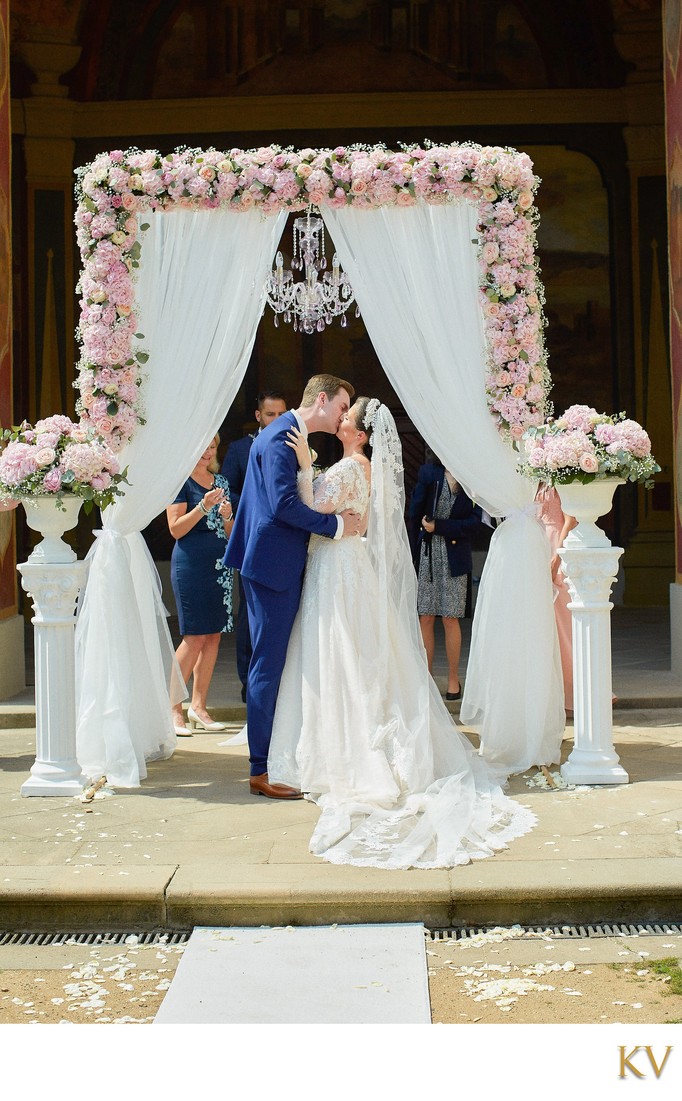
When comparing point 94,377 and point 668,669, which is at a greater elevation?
point 94,377

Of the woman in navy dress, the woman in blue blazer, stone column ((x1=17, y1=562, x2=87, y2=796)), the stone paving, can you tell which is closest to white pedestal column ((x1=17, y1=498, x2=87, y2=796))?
stone column ((x1=17, y1=562, x2=87, y2=796))

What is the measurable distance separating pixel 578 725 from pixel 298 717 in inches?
47.9

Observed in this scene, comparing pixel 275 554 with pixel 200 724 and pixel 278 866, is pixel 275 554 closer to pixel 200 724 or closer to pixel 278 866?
pixel 278 866

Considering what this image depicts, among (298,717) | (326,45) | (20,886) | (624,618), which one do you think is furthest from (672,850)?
(326,45)

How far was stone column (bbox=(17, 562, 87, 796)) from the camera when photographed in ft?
18.9

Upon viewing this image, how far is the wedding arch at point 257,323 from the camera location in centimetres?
613

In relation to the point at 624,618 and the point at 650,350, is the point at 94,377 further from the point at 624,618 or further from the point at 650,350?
the point at 650,350

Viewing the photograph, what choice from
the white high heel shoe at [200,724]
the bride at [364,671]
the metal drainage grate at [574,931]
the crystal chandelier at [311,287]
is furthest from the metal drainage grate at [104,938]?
the crystal chandelier at [311,287]

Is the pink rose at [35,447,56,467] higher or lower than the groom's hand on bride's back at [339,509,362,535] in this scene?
higher

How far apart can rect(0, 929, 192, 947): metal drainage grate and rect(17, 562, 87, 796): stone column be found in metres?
1.44

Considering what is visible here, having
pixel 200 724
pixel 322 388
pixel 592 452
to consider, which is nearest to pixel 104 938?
pixel 322 388

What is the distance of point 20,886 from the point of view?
4402 mm

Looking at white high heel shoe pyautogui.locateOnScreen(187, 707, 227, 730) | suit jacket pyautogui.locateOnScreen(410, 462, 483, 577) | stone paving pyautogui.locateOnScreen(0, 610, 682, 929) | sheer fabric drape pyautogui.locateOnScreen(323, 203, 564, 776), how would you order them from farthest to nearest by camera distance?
suit jacket pyautogui.locateOnScreen(410, 462, 483, 577)
white high heel shoe pyautogui.locateOnScreen(187, 707, 227, 730)
sheer fabric drape pyautogui.locateOnScreen(323, 203, 564, 776)
stone paving pyautogui.locateOnScreen(0, 610, 682, 929)

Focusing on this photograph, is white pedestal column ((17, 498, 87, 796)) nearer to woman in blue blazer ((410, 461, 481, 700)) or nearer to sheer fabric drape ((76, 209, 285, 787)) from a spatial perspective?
sheer fabric drape ((76, 209, 285, 787))
